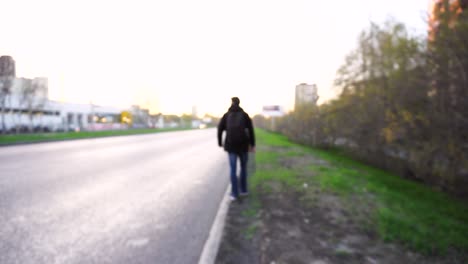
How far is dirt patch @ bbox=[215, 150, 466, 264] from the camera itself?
8.68 feet

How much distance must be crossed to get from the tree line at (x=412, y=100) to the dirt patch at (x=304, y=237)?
4.66 m

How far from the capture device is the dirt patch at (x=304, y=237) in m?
2.64

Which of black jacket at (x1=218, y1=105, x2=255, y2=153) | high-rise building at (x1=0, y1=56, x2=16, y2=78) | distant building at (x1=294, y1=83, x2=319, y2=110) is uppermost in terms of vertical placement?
high-rise building at (x1=0, y1=56, x2=16, y2=78)

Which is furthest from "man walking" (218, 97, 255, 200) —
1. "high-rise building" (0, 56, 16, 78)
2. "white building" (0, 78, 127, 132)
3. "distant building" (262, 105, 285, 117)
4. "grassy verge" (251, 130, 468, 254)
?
"distant building" (262, 105, 285, 117)

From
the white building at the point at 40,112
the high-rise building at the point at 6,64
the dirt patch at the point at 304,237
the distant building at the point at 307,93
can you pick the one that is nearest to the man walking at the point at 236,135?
the dirt patch at the point at 304,237

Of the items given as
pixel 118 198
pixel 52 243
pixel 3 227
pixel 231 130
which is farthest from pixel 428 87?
pixel 3 227

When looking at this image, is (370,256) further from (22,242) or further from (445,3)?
(445,3)

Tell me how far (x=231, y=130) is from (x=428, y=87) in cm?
626

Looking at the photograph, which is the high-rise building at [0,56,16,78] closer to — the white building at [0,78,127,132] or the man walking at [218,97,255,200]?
the man walking at [218,97,255,200]

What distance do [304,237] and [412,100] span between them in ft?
24.1

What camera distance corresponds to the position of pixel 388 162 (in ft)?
38.4

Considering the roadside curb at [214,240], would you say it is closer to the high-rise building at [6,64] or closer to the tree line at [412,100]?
the tree line at [412,100]

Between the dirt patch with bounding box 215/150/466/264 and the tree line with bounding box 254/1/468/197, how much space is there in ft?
15.3

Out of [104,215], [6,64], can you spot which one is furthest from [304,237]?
[6,64]
